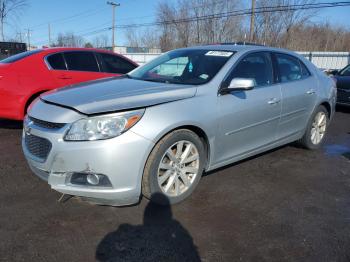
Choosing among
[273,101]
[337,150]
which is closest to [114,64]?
[273,101]

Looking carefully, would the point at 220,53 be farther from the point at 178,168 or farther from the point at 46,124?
the point at 46,124

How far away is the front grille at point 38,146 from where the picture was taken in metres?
2.91

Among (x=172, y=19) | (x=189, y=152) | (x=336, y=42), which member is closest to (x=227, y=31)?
(x=172, y=19)

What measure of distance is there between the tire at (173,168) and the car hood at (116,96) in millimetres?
378

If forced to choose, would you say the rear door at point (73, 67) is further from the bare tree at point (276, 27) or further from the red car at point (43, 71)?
the bare tree at point (276, 27)

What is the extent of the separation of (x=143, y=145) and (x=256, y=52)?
219 cm

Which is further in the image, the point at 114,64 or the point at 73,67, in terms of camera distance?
the point at 114,64

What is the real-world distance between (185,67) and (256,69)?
2.93 feet

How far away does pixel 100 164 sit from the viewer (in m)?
2.77

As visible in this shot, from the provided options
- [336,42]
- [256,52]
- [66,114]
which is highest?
[336,42]

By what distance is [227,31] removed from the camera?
3891 cm

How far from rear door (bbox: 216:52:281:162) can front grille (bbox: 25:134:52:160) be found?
5.64 feet

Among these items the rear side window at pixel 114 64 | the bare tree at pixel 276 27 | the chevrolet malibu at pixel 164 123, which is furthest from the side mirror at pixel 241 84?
the bare tree at pixel 276 27

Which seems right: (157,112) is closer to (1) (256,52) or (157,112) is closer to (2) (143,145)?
(2) (143,145)
